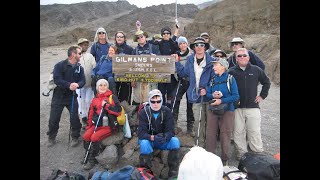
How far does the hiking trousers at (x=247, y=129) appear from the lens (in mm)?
6293

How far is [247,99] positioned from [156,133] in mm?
1820

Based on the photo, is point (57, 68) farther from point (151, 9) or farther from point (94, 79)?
point (151, 9)

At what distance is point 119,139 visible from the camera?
21.7ft

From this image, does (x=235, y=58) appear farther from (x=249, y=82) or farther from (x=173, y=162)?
(x=173, y=162)

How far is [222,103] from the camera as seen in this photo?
5.87m

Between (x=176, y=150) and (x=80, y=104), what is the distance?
3.04 meters

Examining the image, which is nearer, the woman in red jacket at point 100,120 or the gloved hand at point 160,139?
the gloved hand at point 160,139

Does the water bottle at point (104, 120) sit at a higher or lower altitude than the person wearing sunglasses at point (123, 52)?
lower

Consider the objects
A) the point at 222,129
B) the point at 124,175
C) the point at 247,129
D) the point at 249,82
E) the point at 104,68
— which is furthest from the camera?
the point at 104,68

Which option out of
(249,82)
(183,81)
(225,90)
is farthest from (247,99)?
(183,81)

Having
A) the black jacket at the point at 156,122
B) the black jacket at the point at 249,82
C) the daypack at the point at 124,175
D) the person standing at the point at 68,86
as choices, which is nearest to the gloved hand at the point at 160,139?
the black jacket at the point at 156,122

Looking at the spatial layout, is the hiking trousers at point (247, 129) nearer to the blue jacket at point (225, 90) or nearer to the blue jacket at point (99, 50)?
the blue jacket at point (225, 90)

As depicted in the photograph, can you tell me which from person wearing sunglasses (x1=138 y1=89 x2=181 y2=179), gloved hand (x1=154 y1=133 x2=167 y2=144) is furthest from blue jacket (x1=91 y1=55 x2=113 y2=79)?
gloved hand (x1=154 y1=133 x2=167 y2=144)

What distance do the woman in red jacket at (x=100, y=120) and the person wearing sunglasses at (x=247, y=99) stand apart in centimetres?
229
